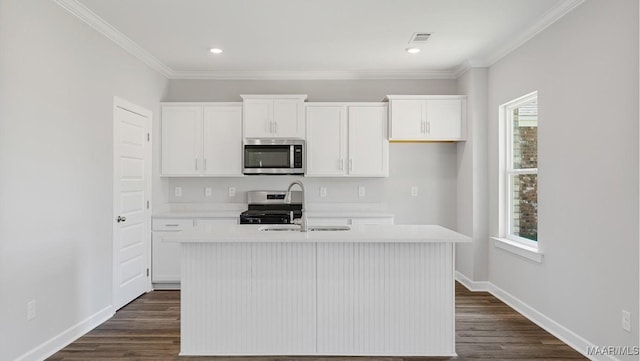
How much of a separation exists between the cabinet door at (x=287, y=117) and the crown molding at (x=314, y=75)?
Result: 0.50 metres

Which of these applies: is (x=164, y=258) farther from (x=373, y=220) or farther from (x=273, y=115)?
(x=373, y=220)

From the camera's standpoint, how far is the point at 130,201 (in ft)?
13.3

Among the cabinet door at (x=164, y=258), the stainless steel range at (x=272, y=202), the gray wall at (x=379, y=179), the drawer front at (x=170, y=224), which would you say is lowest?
the cabinet door at (x=164, y=258)

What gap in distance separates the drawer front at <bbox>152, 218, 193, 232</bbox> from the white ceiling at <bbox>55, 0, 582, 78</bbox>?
1.79 metres

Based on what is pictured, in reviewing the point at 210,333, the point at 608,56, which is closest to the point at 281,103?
the point at 210,333

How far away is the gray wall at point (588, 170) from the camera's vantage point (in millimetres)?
2498

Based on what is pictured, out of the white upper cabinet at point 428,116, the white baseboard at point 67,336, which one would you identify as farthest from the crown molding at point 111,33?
the white upper cabinet at point 428,116

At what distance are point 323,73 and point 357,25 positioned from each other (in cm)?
157

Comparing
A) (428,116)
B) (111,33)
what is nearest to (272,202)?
(428,116)

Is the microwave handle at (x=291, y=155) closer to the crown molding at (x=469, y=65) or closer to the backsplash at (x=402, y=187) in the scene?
the backsplash at (x=402, y=187)

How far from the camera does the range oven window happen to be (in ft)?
15.6

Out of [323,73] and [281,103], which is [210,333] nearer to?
[281,103]

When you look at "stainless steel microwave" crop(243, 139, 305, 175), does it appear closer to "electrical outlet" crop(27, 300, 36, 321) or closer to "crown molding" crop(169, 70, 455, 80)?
"crown molding" crop(169, 70, 455, 80)

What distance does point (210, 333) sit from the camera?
2803mm
